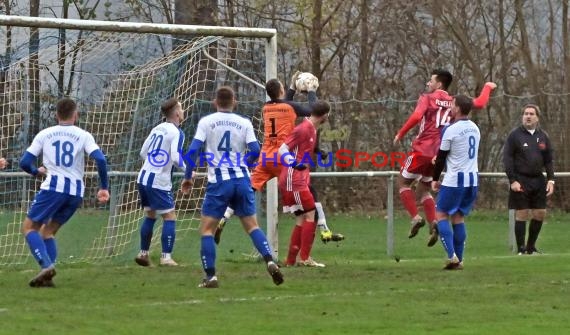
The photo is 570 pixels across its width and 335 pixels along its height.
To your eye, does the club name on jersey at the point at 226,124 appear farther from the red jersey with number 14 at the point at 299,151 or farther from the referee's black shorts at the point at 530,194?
the referee's black shorts at the point at 530,194

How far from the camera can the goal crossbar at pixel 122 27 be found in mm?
13328

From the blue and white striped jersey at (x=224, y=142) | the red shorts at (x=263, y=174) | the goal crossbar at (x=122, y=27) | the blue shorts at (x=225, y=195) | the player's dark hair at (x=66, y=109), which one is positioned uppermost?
the goal crossbar at (x=122, y=27)

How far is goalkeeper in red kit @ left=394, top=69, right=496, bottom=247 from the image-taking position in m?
14.6

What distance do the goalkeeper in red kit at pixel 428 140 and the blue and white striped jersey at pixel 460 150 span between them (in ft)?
3.02

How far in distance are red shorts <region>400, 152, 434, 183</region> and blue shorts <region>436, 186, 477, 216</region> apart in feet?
3.86

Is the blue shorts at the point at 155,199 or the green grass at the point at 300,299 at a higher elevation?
the blue shorts at the point at 155,199

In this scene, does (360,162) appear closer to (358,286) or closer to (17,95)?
(17,95)

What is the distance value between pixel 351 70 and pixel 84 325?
19879 mm

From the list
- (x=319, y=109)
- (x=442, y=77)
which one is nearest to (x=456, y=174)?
(x=442, y=77)

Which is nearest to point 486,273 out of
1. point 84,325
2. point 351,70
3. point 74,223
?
point 84,325

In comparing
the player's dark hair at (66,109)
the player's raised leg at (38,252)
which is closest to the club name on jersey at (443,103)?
the player's dark hair at (66,109)

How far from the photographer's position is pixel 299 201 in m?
14.1

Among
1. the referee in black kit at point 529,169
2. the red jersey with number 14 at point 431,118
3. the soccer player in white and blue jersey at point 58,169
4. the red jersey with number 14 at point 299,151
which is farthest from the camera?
the referee in black kit at point 529,169

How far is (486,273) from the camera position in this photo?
13391 mm
